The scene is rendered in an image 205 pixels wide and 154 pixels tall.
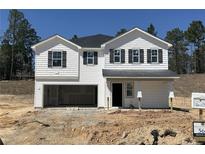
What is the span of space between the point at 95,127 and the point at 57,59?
10.1 m

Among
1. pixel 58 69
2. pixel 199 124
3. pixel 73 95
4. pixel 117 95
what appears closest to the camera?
pixel 199 124

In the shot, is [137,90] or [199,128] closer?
[199,128]

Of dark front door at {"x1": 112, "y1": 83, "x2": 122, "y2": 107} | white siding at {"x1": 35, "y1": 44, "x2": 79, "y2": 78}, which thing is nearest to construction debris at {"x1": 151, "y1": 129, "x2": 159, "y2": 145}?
dark front door at {"x1": 112, "y1": 83, "x2": 122, "y2": 107}

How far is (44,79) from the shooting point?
26.3 metres

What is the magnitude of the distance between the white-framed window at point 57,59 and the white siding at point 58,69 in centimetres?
29

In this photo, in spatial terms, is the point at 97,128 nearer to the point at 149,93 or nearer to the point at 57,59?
the point at 149,93

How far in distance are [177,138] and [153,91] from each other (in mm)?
11347

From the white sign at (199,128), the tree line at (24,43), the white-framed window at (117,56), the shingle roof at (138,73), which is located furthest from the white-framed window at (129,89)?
the tree line at (24,43)

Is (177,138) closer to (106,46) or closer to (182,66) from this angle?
(106,46)

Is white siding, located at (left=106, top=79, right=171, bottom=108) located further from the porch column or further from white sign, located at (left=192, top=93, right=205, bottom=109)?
white sign, located at (left=192, top=93, right=205, bottom=109)

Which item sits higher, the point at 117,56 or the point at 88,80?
the point at 117,56

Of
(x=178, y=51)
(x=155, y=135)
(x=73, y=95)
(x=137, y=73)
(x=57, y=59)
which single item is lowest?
(x=155, y=135)

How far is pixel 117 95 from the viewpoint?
26.5m

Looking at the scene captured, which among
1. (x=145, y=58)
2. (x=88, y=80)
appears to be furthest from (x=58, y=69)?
(x=145, y=58)
